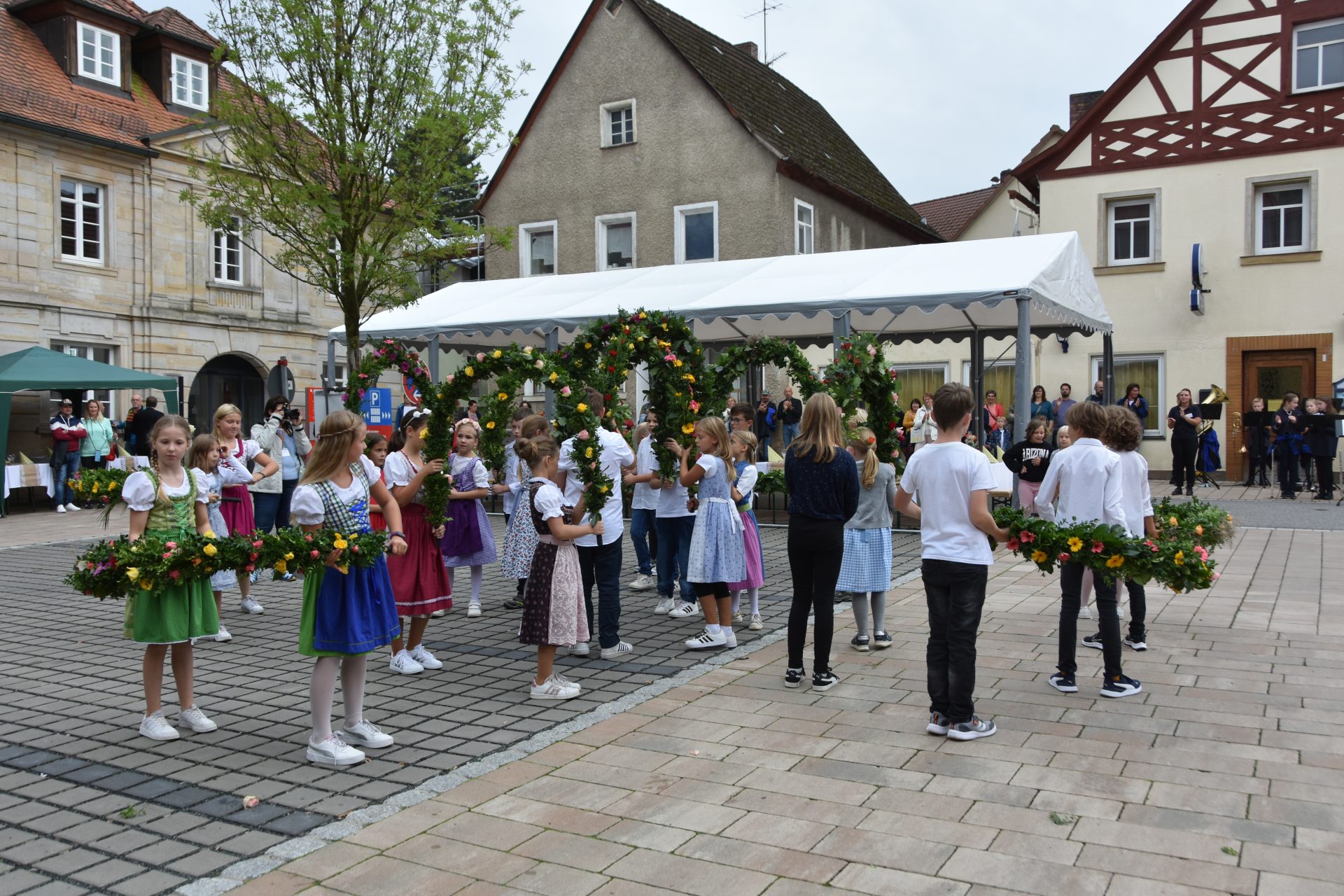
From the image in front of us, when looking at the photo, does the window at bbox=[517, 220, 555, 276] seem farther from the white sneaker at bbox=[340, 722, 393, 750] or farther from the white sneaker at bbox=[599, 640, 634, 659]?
the white sneaker at bbox=[340, 722, 393, 750]

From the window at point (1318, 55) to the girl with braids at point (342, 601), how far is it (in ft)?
70.6

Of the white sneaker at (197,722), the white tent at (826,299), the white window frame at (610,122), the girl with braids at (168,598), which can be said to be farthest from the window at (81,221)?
the white sneaker at (197,722)

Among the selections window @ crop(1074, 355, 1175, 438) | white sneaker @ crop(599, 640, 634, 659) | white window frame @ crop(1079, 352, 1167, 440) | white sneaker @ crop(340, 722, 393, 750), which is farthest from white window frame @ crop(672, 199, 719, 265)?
white sneaker @ crop(340, 722, 393, 750)

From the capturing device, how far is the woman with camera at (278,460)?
10.3 metres

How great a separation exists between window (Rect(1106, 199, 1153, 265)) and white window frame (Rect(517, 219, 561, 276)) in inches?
505

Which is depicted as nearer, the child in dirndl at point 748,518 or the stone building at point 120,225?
the child in dirndl at point 748,518

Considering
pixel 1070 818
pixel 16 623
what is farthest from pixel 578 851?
pixel 16 623

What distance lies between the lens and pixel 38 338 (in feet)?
73.4

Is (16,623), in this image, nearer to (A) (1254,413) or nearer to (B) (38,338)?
(B) (38,338)

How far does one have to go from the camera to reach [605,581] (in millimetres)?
7242

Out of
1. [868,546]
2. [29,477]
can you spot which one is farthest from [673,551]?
[29,477]

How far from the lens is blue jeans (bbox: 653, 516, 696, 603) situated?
860cm

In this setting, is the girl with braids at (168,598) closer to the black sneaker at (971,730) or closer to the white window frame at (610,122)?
the black sneaker at (971,730)

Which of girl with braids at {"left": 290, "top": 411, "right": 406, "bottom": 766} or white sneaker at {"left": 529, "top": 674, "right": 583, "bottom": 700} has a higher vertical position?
girl with braids at {"left": 290, "top": 411, "right": 406, "bottom": 766}
